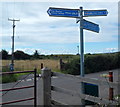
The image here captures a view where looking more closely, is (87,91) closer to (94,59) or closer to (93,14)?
(93,14)

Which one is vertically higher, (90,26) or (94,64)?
(90,26)

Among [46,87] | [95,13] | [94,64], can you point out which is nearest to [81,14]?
[95,13]

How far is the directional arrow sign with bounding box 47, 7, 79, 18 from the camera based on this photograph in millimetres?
4173

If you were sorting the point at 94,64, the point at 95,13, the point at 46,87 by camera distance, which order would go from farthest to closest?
the point at 94,64 → the point at 95,13 → the point at 46,87

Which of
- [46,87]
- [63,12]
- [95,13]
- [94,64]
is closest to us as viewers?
[46,87]

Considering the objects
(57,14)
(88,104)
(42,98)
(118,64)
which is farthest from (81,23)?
(118,64)

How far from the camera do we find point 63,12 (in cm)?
430

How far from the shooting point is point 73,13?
4395 millimetres

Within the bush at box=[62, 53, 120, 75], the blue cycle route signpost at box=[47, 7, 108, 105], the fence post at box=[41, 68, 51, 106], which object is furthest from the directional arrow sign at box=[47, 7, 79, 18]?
the bush at box=[62, 53, 120, 75]

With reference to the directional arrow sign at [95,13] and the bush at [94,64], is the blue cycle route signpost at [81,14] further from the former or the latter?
the bush at [94,64]

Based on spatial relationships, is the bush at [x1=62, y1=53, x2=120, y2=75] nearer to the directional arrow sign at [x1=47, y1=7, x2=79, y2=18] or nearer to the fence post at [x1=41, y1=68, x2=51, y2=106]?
the directional arrow sign at [x1=47, y1=7, x2=79, y2=18]

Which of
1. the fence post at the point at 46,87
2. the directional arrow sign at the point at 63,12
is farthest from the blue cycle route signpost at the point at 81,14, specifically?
the fence post at the point at 46,87

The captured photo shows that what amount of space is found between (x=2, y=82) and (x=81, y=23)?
9680mm

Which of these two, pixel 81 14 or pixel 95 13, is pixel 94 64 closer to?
pixel 95 13
